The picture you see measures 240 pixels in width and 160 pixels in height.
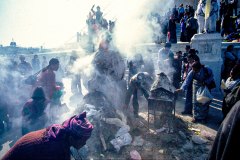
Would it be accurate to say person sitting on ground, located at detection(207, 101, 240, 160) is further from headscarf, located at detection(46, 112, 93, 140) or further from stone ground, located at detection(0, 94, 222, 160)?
stone ground, located at detection(0, 94, 222, 160)

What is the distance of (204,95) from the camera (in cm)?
605

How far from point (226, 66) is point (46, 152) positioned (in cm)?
813

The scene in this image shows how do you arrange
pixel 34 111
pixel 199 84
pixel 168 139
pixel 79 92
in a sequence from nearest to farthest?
pixel 34 111
pixel 168 139
pixel 199 84
pixel 79 92

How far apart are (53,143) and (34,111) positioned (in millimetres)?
2698

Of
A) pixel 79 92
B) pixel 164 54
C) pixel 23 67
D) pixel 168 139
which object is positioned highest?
pixel 164 54

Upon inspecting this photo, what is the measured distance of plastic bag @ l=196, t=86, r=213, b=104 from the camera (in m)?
6.05

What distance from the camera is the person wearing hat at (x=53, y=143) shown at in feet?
7.89

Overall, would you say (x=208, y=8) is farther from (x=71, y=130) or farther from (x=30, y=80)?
(x=71, y=130)

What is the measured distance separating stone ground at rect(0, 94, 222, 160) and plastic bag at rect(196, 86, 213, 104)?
795mm

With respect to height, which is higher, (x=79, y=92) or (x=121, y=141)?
(x=79, y=92)

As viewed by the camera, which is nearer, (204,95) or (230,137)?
(230,137)

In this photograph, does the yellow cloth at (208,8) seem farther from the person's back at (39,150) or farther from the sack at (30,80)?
the person's back at (39,150)

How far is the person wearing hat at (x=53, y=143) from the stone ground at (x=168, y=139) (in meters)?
2.60

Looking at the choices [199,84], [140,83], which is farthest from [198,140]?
[140,83]
